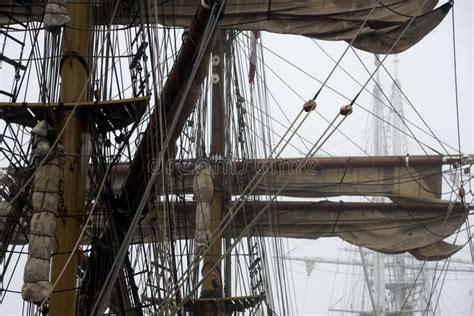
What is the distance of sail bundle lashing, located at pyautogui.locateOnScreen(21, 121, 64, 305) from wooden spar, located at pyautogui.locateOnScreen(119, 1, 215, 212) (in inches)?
28.1

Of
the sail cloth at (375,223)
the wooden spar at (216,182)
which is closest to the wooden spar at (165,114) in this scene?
the wooden spar at (216,182)

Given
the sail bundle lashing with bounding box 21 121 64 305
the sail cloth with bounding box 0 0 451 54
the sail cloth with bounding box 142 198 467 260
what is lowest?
the sail bundle lashing with bounding box 21 121 64 305

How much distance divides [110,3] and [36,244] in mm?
2604

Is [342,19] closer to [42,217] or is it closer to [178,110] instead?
[178,110]

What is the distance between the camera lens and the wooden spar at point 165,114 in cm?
630

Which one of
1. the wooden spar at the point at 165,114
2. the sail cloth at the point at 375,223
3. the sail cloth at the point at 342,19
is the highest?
the sail cloth at the point at 342,19

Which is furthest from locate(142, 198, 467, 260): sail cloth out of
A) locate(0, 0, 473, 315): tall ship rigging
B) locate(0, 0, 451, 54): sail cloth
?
locate(0, 0, 451, 54): sail cloth

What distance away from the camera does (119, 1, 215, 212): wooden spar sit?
630cm

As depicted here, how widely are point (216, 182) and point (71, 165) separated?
21.5ft

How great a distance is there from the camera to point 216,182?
13.0 meters

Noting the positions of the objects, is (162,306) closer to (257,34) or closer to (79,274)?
(79,274)

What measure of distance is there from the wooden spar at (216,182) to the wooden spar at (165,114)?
16.0 ft

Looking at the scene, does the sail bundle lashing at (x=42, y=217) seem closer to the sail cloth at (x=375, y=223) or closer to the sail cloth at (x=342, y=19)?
the sail cloth at (x=342, y=19)

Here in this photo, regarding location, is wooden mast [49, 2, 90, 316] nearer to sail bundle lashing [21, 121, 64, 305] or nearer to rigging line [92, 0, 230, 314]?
sail bundle lashing [21, 121, 64, 305]
